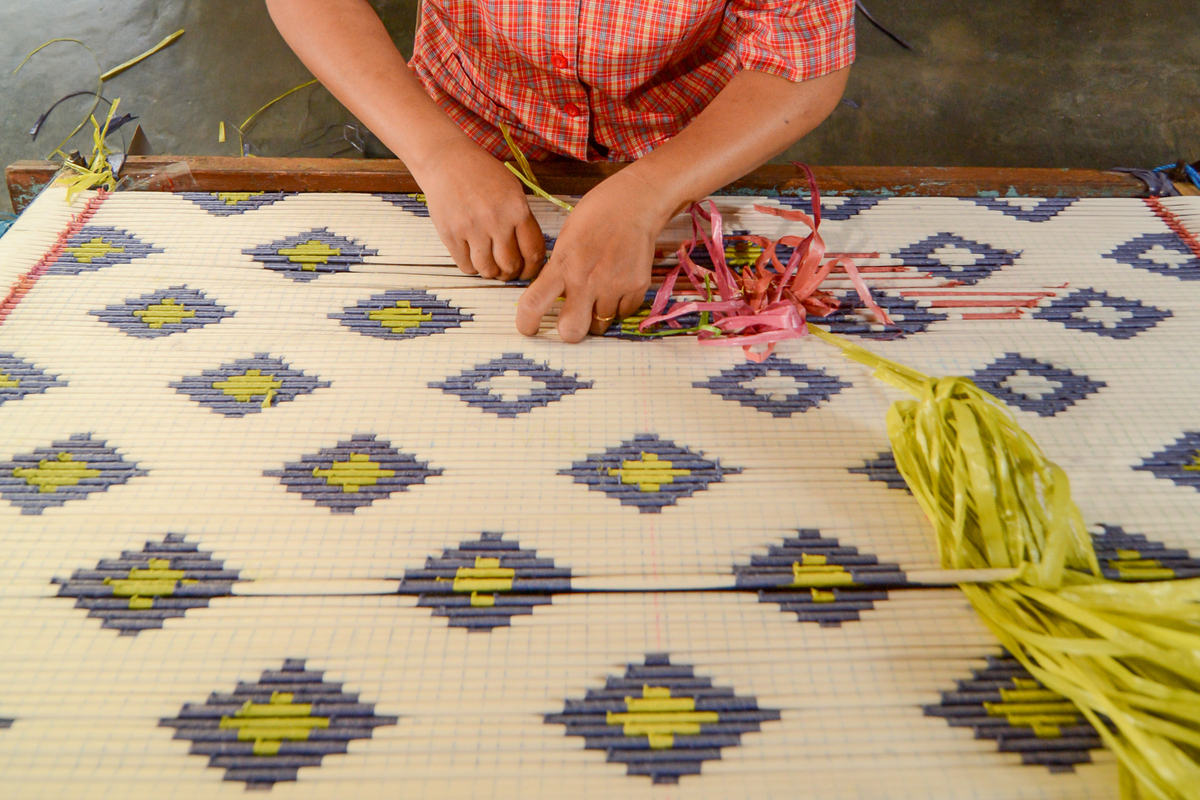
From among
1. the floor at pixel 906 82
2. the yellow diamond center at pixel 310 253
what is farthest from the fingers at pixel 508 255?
the floor at pixel 906 82

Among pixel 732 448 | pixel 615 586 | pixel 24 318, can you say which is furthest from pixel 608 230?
pixel 24 318

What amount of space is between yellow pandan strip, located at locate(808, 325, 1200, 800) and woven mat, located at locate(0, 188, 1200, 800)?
0.09 ft

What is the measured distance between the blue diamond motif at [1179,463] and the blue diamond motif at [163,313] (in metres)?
0.95

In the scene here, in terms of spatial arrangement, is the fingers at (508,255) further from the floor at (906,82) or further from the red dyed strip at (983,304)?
the floor at (906,82)

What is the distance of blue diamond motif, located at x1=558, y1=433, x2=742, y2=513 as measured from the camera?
64 centimetres

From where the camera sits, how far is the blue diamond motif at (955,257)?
0.84 meters

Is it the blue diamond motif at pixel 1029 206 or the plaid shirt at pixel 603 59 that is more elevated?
the plaid shirt at pixel 603 59

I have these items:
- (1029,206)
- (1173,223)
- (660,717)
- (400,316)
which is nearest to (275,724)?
(660,717)

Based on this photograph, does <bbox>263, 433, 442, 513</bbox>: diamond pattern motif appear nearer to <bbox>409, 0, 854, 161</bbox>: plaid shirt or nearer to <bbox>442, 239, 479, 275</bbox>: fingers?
<bbox>442, 239, 479, 275</bbox>: fingers

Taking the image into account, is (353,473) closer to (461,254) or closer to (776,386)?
(461,254)

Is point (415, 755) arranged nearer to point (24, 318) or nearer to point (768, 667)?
point (768, 667)

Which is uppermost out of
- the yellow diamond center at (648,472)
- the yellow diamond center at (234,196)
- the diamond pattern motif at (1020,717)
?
the yellow diamond center at (234,196)

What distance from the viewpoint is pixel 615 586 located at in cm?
58

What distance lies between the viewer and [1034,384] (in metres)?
0.73
